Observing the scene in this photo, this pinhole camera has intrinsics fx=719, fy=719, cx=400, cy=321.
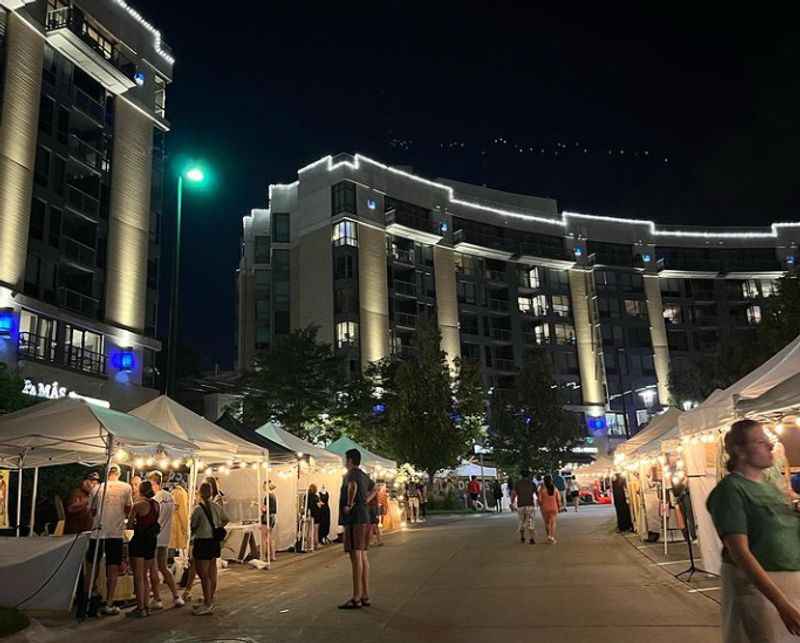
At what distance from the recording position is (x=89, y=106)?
125ft

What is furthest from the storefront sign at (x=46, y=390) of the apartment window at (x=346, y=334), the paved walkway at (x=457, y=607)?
the apartment window at (x=346, y=334)

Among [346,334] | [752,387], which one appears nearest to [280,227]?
[346,334]

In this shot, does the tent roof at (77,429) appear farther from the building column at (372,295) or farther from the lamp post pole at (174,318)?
the building column at (372,295)

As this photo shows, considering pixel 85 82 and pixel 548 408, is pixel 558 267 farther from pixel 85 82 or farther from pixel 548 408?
pixel 85 82

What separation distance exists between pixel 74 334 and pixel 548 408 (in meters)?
30.5

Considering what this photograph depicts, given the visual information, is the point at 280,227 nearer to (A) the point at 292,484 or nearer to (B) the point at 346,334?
(B) the point at 346,334

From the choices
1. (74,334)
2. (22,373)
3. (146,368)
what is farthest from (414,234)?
(22,373)

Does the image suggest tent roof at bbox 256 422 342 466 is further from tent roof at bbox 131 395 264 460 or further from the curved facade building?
the curved facade building

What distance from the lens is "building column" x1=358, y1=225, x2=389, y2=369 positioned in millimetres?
55688

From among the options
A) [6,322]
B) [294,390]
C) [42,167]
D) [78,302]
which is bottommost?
[294,390]

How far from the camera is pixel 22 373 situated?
97.9 feet

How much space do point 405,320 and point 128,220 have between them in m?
26.1

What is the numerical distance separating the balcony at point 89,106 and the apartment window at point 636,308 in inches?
2104

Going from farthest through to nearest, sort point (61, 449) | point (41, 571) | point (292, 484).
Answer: point (292, 484), point (61, 449), point (41, 571)
